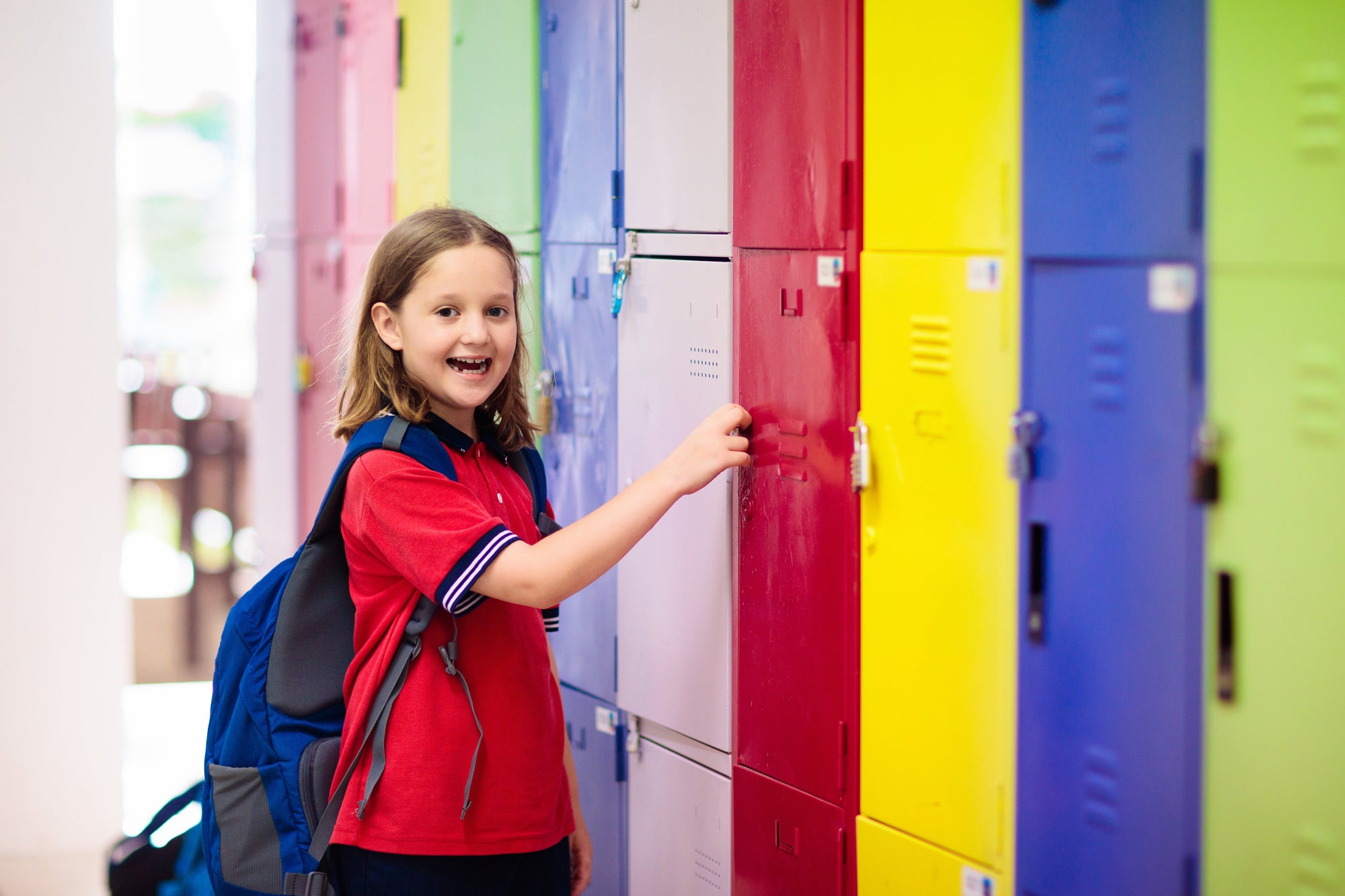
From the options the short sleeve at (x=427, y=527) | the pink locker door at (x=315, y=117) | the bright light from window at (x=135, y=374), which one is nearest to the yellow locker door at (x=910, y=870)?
the short sleeve at (x=427, y=527)

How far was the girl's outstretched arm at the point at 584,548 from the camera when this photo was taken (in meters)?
1.54

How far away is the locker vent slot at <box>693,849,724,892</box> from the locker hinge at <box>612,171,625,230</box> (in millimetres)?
1104

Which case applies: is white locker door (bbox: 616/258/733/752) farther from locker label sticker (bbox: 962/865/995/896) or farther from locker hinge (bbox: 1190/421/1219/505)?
locker hinge (bbox: 1190/421/1219/505)

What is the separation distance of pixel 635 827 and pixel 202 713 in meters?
3.46

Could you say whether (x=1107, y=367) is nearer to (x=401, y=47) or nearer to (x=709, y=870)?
(x=709, y=870)

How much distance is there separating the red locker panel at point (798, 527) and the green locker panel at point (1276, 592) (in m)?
0.55

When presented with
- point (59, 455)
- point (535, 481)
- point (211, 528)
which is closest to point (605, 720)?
point (535, 481)

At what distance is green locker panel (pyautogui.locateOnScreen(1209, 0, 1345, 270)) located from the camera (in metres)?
1.12

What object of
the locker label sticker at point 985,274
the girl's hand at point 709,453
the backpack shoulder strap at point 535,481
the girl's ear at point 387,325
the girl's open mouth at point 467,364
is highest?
the locker label sticker at point 985,274

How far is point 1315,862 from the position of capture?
3.83ft

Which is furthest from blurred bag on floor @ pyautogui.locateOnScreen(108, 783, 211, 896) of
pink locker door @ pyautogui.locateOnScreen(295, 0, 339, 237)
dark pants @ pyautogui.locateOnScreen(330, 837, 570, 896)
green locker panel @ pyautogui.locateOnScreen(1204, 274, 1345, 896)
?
pink locker door @ pyautogui.locateOnScreen(295, 0, 339, 237)

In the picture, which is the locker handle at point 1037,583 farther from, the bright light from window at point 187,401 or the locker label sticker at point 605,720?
the bright light from window at point 187,401

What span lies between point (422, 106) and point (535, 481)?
5.00 ft

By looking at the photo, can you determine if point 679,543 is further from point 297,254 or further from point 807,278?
point 297,254
